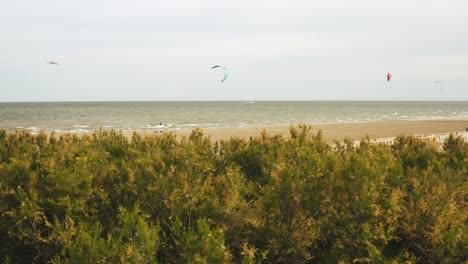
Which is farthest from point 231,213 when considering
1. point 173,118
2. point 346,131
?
point 173,118

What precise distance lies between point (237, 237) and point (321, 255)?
3.44ft

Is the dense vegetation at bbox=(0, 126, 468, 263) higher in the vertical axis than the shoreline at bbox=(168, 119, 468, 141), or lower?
higher

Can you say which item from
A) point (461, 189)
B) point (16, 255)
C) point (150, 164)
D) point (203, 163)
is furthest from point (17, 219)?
point (461, 189)

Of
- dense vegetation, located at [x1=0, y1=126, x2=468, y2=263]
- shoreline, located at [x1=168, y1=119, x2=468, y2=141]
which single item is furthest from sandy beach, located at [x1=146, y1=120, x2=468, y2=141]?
dense vegetation, located at [x1=0, y1=126, x2=468, y2=263]

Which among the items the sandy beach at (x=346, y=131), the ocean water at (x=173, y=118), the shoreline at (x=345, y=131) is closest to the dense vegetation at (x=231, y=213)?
the ocean water at (x=173, y=118)

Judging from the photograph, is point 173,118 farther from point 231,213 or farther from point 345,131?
point 231,213

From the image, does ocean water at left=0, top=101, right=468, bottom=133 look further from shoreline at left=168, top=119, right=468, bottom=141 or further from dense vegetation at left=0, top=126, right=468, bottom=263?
dense vegetation at left=0, top=126, right=468, bottom=263

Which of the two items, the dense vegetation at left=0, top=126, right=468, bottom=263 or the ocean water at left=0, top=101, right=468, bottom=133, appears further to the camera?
the ocean water at left=0, top=101, right=468, bottom=133

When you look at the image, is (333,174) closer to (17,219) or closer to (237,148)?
(237,148)

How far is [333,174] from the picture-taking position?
16.5 ft

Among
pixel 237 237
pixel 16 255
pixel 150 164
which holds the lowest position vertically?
pixel 16 255

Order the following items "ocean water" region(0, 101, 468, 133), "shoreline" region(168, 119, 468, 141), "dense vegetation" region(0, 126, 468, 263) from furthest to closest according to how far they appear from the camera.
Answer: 1. "ocean water" region(0, 101, 468, 133)
2. "shoreline" region(168, 119, 468, 141)
3. "dense vegetation" region(0, 126, 468, 263)

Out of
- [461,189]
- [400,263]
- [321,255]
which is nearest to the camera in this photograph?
[400,263]

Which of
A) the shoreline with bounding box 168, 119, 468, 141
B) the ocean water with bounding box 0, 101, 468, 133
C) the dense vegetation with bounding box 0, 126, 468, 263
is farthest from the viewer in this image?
the ocean water with bounding box 0, 101, 468, 133
